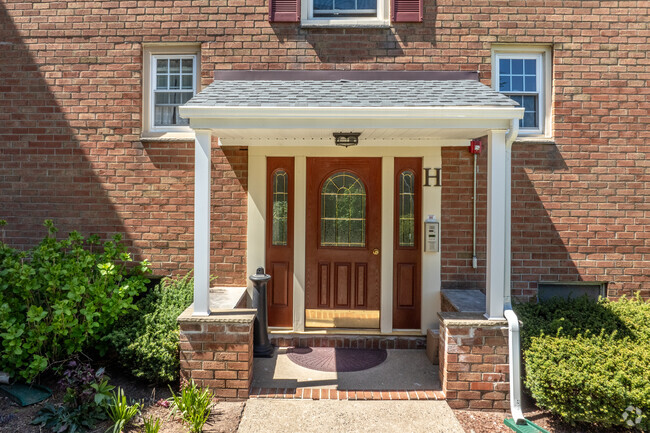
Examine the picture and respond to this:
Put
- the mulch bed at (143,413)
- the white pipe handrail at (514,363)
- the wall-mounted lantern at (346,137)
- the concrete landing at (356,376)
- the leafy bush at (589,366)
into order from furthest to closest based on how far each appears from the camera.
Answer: the wall-mounted lantern at (346,137) → the concrete landing at (356,376) → the white pipe handrail at (514,363) → the mulch bed at (143,413) → the leafy bush at (589,366)

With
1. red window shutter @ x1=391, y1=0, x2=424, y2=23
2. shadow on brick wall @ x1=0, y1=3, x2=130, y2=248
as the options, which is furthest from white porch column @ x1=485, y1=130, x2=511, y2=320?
shadow on brick wall @ x1=0, y1=3, x2=130, y2=248

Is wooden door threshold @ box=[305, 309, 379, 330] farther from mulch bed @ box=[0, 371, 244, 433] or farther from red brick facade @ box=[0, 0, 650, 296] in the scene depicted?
mulch bed @ box=[0, 371, 244, 433]

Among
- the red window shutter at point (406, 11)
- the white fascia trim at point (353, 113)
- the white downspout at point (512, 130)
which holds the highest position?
the red window shutter at point (406, 11)

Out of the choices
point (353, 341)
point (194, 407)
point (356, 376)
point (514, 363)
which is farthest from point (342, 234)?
point (194, 407)

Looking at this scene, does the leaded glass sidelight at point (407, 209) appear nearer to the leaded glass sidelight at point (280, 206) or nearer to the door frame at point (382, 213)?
the door frame at point (382, 213)

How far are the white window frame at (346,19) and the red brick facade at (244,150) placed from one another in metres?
0.10

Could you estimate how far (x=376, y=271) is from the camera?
5.41 meters

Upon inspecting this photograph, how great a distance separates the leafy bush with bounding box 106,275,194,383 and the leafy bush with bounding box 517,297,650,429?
3.43 metres

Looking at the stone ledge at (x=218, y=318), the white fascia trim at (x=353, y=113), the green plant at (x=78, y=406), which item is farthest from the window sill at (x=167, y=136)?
the green plant at (x=78, y=406)

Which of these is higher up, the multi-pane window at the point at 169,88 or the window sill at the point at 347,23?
the window sill at the point at 347,23

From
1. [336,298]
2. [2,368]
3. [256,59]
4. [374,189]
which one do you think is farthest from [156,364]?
[256,59]

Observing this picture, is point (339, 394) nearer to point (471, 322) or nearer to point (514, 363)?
point (471, 322)

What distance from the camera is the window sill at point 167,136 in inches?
211

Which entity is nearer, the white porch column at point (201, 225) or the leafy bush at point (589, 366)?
the leafy bush at point (589, 366)
